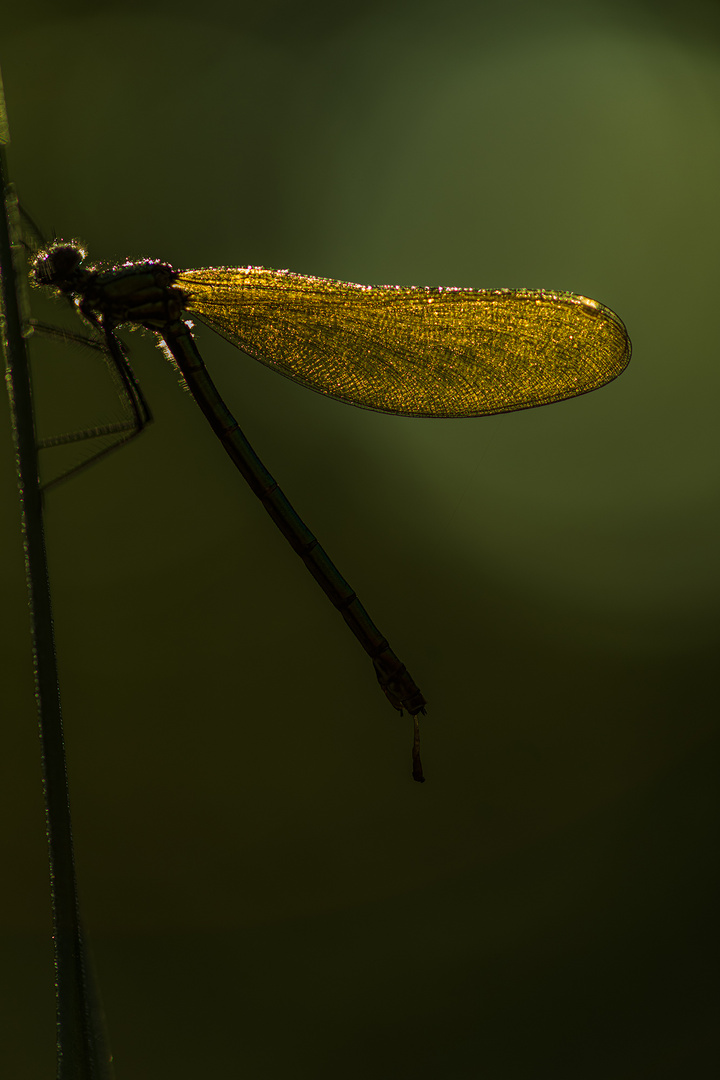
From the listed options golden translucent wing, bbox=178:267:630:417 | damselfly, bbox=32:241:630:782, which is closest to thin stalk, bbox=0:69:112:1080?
damselfly, bbox=32:241:630:782

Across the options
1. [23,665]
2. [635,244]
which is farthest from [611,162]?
[23,665]

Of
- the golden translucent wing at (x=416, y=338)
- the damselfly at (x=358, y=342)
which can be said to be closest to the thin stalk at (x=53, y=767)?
the damselfly at (x=358, y=342)

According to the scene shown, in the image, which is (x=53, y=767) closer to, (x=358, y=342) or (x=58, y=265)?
(x=58, y=265)

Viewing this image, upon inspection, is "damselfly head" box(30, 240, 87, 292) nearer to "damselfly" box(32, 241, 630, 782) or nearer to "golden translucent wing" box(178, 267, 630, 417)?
"damselfly" box(32, 241, 630, 782)

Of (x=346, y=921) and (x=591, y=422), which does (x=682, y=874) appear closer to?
(x=346, y=921)

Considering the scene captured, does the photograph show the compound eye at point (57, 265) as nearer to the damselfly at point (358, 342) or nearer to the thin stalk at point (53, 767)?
the damselfly at point (358, 342)

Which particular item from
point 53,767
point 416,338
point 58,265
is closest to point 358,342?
point 416,338
